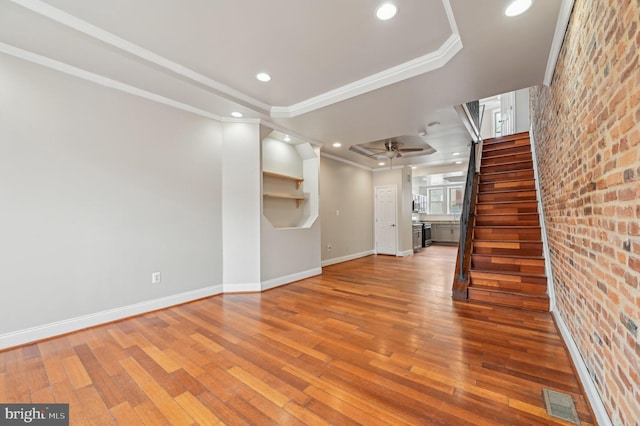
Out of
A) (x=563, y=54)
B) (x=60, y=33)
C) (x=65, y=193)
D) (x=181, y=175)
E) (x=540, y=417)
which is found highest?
(x=60, y=33)

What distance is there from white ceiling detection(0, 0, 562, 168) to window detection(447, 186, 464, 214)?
290 inches

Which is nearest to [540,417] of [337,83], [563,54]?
[563,54]

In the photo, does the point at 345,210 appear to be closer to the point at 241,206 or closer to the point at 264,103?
the point at 241,206

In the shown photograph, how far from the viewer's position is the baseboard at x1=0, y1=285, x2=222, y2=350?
7.67 ft

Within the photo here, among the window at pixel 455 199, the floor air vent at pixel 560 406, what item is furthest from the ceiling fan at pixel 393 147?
the window at pixel 455 199

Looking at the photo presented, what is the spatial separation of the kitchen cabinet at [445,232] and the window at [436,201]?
0.82 meters

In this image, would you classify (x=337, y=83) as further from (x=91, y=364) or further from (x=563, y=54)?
(x=91, y=364)

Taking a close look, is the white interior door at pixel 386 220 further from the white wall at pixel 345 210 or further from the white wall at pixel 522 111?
the white wall at pixel 522 111

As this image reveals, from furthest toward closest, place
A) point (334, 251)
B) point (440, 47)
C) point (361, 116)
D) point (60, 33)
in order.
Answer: point (334, 251), point (361, 116), point (440, 47), point (60, 33)

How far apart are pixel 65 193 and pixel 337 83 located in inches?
124

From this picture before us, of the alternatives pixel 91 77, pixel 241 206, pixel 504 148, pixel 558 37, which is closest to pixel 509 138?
pixel 504 148

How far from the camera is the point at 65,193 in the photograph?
2.61 metres

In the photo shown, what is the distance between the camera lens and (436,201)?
10.5 metres

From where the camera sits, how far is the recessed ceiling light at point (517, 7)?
5.98 feet
